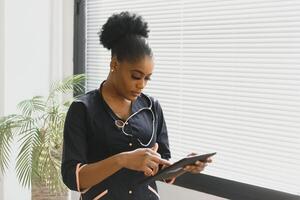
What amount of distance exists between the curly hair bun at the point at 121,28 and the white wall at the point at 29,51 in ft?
4.38

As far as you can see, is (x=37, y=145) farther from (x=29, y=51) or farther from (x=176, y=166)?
(x=176, y=166)

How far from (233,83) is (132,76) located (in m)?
0.86

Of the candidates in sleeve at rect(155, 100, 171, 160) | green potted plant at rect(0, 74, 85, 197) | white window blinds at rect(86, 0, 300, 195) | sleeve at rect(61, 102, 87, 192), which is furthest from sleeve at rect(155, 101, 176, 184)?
green potted plant at rect(0, 74, 85, 197)

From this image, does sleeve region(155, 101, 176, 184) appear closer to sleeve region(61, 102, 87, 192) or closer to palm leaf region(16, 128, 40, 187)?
sleeve region(61, 102, 87, 192)

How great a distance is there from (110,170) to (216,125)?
3.53 ft

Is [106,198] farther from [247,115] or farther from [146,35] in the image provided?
[247,115]

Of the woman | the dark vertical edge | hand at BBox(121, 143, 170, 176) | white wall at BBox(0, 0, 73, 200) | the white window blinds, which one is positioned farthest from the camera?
the dark vertical edge

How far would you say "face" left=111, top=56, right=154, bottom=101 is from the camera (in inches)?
55.7

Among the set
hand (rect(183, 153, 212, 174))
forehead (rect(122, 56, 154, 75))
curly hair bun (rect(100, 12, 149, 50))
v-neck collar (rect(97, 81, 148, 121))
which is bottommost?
hand (rect(183, 153, 212, 174))

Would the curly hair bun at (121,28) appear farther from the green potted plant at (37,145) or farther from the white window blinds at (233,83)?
the green potted plant at (37,145)

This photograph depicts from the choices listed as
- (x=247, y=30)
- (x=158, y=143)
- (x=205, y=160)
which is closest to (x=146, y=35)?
(x=158, y=143)

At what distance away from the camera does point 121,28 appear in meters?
1.52

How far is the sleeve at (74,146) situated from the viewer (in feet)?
4.34

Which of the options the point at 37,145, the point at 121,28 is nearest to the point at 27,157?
the point at 37,145
